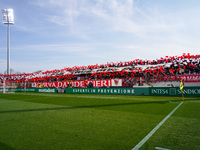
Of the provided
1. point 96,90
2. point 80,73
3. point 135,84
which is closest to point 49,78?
point 80,73

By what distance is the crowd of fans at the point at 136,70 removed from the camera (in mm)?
20312

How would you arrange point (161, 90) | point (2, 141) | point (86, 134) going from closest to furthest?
point (2, 141) < point (86, 134) < point (161, 90)

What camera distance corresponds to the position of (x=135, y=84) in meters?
22.6

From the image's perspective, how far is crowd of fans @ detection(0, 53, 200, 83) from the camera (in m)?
20.3

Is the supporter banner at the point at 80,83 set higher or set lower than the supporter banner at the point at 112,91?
higher

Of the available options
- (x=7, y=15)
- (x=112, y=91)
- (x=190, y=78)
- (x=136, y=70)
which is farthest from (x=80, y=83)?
(x=7, y=15)

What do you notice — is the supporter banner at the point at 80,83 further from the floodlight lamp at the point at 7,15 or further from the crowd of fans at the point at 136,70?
the floodlight lamp at the point at 7,15

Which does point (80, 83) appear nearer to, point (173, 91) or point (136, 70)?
point (136, 70)

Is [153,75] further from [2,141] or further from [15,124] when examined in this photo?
[2,141]

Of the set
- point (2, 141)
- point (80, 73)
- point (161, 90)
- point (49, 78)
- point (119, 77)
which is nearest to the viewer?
point (2, 141)

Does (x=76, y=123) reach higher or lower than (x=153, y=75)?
lower

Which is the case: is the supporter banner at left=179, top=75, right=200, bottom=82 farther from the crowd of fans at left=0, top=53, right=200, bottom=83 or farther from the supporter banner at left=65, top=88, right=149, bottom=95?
the supporter banner at left=65, top=88, right=149, bottom=95

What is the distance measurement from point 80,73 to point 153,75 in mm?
13361

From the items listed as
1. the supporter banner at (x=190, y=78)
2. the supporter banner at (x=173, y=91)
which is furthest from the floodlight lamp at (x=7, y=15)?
the supporter banner at (x=190, y=78)
